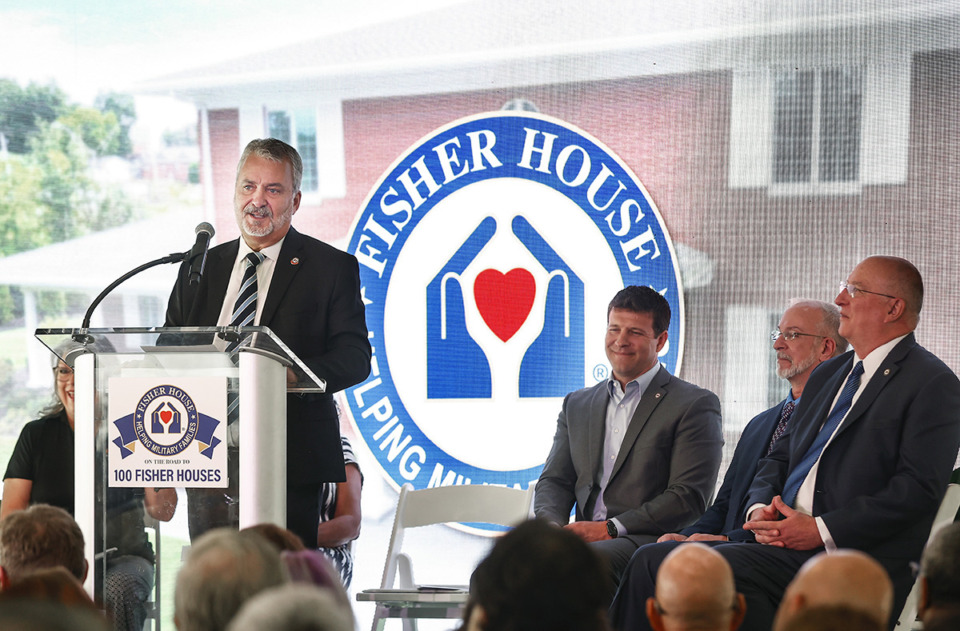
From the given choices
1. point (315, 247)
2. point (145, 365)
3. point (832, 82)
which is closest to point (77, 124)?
point (315, 247)

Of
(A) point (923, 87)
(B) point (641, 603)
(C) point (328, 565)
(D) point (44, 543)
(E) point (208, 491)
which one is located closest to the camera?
(C) point (328, 565)

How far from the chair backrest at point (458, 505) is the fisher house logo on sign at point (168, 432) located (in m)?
1.70

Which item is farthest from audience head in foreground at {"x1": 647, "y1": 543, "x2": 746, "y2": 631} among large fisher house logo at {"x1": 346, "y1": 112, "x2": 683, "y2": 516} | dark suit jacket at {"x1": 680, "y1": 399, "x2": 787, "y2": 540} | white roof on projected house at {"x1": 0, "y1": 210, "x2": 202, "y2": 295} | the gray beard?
white roof on projected house at {"x1": 0, "y1": 210, "x2": 202, "y2": 295}

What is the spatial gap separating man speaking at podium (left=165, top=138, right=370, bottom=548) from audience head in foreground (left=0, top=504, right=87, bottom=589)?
0.90 m

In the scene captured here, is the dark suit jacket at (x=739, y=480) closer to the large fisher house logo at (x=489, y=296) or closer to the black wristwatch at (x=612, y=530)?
the black wristwatch at (x=612, y=530)

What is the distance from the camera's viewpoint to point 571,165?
4645 mm

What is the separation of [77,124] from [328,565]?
3629 mm

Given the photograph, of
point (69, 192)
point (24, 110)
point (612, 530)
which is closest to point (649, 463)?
point (612, 530)

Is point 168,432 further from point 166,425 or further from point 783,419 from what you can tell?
point 783,419

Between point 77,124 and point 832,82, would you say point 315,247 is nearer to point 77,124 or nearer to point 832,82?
point 77,124

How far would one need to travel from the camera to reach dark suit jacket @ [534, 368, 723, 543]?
3.77m

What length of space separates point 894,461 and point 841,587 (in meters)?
1.97

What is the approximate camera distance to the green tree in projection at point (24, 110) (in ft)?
15.4

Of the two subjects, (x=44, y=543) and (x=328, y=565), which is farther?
(x=44, y=543)
